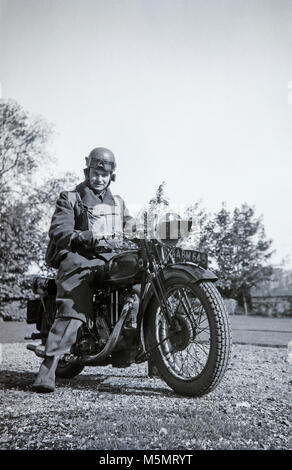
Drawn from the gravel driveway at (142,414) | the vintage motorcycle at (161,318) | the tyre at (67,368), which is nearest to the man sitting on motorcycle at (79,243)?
the vintage motorcycle at (161,318)

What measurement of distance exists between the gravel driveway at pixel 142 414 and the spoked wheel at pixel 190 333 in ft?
0.47

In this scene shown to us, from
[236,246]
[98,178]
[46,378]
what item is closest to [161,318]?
[46,378]

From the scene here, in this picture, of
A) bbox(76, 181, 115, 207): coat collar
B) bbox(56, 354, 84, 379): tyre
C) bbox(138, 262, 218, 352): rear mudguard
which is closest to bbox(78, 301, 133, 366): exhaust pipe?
bbox(138, 262, 218, 352): rear mudguard

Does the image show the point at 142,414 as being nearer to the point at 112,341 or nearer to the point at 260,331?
the point at 112,341

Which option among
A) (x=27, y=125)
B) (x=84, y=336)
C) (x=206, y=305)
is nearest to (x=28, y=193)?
(x=27, y=125)

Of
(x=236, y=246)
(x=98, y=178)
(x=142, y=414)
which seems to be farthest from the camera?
(x=236, y=246)

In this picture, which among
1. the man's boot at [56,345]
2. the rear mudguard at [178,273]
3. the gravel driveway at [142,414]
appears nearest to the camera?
the gravel driveway at [142,414]

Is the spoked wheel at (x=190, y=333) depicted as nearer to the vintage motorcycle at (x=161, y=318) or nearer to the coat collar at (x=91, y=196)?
the vintage motorcycle at (x=161, y=318)

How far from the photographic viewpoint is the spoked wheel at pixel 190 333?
2.63 m

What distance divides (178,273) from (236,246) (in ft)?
5.67

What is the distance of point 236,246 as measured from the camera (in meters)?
4.43

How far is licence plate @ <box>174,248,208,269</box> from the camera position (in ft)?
9.52

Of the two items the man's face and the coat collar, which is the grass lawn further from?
the man's face

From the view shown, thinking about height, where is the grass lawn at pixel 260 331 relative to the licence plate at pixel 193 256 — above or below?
below
